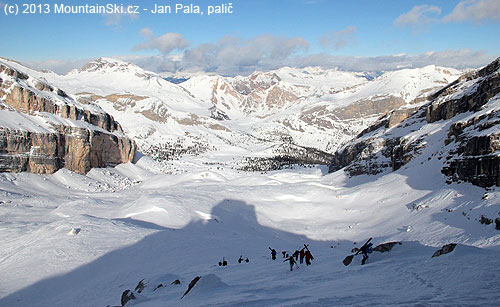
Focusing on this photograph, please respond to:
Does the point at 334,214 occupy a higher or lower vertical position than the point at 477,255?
lower

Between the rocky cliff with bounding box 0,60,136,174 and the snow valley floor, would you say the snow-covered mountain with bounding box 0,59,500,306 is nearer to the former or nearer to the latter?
the snow valley floor

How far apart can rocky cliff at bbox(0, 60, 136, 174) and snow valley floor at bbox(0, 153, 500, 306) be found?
14081 millimetres

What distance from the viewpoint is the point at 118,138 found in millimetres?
134625

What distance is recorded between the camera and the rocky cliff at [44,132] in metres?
87.4

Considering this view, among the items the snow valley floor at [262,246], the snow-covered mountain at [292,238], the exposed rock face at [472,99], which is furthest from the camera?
the exposed rock face at [472,99]

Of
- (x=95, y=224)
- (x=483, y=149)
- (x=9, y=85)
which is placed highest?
(x=9, y=85)

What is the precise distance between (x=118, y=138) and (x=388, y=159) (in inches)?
3760

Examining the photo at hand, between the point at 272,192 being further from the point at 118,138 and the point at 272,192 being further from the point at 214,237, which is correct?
the point at 118,138

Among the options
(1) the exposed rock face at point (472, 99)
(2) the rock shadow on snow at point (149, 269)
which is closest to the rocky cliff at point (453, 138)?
(1) the exposed rock face at point (472, 99)

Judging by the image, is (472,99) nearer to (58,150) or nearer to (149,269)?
(149,269)

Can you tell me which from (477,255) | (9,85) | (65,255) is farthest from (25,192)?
(477,255)

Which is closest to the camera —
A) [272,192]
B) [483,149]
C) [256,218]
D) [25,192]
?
[483,149]

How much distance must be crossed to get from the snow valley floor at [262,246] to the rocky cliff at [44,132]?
14.1 meters

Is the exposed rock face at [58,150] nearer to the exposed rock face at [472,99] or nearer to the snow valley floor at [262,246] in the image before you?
the snow valley floor at [262,246]
